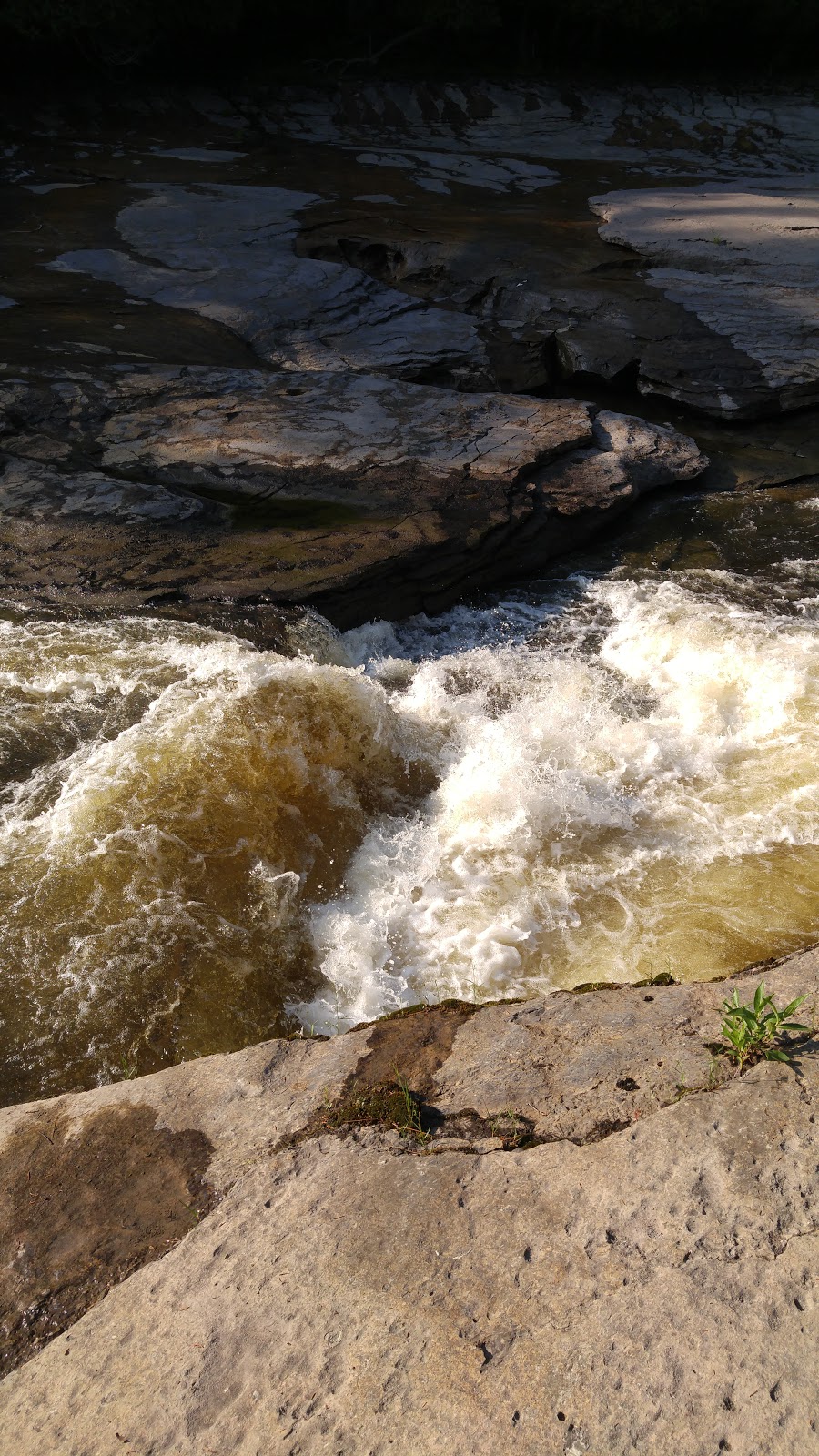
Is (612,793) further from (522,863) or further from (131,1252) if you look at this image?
(131,1252)

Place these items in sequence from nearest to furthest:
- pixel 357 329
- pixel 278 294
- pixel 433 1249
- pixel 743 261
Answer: pixel 433 1249 → pixel 357 329 → pixel 278 294 → pixel 743 261

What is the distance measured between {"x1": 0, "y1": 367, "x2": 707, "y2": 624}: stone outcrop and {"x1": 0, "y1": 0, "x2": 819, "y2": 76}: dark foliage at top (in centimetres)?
775

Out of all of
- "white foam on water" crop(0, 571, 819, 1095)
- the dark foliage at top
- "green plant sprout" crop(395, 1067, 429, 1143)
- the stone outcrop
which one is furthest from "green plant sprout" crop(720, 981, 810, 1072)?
the dark foliage at top

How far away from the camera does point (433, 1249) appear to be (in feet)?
6.07

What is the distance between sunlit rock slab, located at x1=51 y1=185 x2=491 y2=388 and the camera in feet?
22.2

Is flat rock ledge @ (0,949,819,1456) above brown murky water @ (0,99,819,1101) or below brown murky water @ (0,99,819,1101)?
above

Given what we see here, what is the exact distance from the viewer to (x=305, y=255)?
25.8ft

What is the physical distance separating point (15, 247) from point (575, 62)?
8.39 meters

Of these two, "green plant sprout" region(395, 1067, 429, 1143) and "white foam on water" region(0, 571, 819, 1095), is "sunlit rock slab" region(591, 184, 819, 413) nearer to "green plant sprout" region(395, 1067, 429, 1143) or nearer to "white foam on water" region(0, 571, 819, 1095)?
"white foam on water" region(0, 571, 819, 1095)

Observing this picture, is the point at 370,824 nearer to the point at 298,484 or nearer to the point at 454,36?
the point at 298,484

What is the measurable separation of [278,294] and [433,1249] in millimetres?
6931

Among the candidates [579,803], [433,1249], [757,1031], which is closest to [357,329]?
[579,803]

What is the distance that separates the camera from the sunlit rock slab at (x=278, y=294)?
677cm

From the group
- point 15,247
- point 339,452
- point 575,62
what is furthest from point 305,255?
point 575,62
